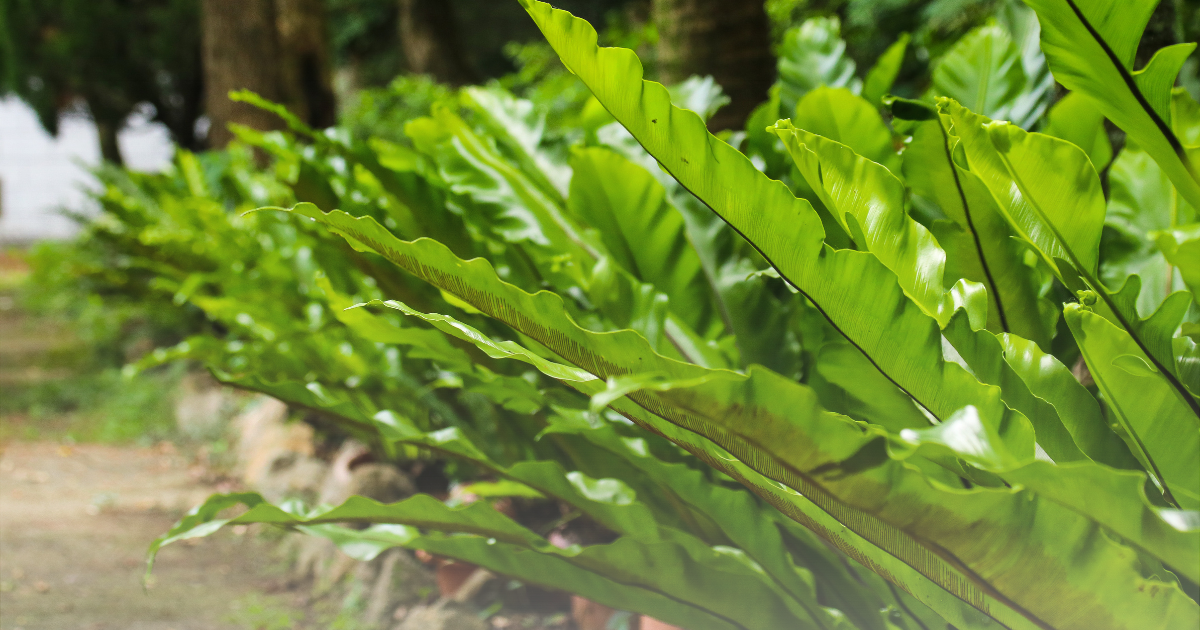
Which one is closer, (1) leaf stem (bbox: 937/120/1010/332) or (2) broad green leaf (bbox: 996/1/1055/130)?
(1) leaf stem (bbox: 937/120/1010/332)

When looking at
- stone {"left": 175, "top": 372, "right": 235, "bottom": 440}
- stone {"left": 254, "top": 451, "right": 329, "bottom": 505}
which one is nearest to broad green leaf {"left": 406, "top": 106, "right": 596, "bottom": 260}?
stone {"left": 254, "top": 451, "right": 329, "bottom": 505}

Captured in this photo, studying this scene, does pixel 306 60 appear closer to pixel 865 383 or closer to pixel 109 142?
pixel 865 383

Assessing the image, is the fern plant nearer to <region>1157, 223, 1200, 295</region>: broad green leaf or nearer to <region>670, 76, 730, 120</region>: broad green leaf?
<region>1157, 223, 1200, 295</region>: broad green leaf

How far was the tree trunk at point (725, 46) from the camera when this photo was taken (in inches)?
83.6

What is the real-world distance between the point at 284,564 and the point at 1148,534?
227 centimetres

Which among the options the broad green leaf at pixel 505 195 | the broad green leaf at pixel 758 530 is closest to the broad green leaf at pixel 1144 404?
the broad green leaf at pixel 758 530

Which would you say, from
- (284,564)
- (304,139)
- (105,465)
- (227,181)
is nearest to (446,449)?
(284,564)

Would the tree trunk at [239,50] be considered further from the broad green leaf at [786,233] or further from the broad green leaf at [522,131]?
the broad green leaf at [786,233]

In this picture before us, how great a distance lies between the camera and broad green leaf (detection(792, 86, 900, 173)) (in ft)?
3.38

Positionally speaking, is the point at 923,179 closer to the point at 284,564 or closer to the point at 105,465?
the point at 284,564

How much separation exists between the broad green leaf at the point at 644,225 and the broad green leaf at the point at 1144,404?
0.54 m

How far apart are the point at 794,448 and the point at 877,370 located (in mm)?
207

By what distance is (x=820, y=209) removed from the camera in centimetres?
100

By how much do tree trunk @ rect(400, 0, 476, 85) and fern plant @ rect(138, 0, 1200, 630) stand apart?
7.80 meters
